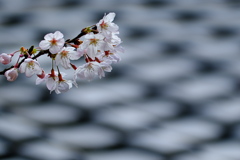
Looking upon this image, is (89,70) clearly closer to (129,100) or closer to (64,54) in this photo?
(64,54)

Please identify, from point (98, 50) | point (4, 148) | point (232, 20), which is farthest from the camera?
point (232, 20)

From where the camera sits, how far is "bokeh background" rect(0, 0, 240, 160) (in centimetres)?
114

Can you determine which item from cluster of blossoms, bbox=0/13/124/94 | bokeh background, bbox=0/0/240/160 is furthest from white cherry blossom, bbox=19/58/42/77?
→ bokeh background, bbox=0/0/240/160

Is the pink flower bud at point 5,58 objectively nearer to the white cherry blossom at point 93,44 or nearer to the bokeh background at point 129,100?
the white cherry blossom at point 93,44

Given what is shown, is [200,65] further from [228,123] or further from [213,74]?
[228,123]

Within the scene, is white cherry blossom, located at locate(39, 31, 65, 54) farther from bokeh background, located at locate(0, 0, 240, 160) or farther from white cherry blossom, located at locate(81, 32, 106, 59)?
bokeh background, located at locate(0, 0, 240, 160)

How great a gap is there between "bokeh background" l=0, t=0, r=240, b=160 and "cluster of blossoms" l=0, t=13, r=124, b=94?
0.85 m

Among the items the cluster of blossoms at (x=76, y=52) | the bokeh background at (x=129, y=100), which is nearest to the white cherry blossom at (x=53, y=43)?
the cluster of blossoms at (x=76, y=52)

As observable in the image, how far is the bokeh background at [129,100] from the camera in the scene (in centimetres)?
114

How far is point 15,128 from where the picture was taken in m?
1.16

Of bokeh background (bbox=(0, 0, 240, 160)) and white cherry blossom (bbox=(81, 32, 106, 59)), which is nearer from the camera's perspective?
white cherry blossom (bbox=(81, 32, 106, 59))

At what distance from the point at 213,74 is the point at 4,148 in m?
0.50

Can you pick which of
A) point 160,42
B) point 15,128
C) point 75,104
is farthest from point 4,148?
point 160,42

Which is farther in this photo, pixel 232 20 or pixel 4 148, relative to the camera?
pixel 232 20
